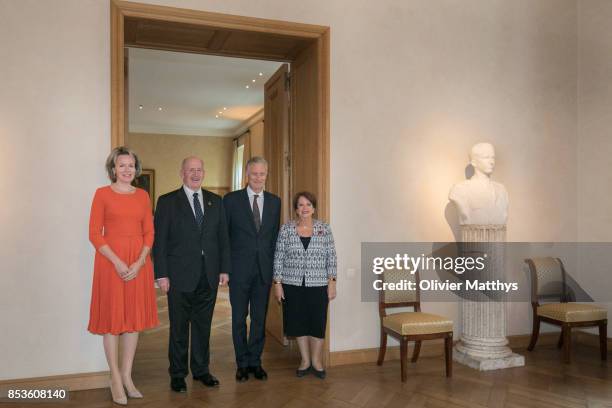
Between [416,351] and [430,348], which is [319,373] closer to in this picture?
[416,351]

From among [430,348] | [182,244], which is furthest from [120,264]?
[430,348]

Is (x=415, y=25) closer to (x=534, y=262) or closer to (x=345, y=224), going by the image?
(x=345, y=224)

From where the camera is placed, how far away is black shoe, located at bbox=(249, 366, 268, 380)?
391 centimetres

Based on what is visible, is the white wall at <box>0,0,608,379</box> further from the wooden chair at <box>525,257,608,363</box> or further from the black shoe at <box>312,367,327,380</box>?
the black shoe at <box>312,367,327,380</box>

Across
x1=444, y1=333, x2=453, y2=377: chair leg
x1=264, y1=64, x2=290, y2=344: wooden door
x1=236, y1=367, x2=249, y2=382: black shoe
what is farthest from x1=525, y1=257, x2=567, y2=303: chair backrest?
x1=236, y1=367, x2=249, y2=382: black shoe

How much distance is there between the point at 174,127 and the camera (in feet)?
39.4

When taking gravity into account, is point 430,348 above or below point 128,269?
below

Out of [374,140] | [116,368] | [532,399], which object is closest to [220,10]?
[374,140]

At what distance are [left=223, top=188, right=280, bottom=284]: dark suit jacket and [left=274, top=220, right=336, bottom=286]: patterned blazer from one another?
83 mm

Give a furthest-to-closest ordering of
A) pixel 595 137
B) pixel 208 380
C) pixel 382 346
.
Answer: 1. pixel 595 137
2. pixel 382 346
3. pixel 208 380

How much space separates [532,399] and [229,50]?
3.70 metres

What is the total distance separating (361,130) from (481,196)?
3.81ft

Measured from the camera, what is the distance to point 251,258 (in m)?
3.86

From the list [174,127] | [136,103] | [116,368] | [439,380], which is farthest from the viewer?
[174,127]
